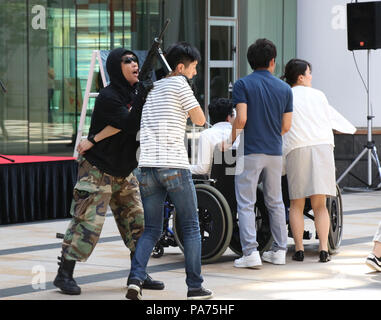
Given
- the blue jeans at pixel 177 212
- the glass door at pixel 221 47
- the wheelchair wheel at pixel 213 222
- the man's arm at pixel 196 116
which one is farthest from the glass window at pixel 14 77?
the man's arm at pixel 196 116

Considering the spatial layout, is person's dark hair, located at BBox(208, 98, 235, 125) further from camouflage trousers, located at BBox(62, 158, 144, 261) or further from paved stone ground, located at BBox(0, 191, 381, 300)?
camouflage trousers, located at BBox(62, 158, 144, 261)

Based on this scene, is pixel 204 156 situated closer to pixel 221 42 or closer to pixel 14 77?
pixel 221 42

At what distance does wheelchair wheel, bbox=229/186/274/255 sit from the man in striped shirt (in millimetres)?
1705

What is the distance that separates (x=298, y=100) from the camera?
7.04 meters

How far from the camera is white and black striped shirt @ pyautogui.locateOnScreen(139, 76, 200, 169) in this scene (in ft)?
17.3

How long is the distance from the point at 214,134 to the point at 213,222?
0.67 metres

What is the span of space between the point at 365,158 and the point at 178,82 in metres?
9.25

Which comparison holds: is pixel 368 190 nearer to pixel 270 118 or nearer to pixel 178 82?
pixel 270 118

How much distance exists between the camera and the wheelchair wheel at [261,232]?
7082 mm

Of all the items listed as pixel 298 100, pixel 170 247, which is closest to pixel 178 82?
pixel 298 100

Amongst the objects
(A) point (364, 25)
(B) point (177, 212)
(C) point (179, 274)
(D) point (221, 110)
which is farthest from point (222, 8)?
(B) point (177, 212)

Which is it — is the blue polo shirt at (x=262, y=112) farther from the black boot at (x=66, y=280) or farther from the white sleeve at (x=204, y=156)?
the black boot at (x=66, y=280)

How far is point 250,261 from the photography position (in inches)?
262
